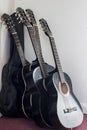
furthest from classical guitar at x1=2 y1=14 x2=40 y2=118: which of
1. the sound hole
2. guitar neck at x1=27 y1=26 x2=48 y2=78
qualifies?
the sound hole

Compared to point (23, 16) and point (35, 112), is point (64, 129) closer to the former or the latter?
point (35, 112)

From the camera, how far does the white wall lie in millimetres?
2246

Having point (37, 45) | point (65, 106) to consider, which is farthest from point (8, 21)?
point (65, 106)

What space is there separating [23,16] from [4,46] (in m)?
0.33

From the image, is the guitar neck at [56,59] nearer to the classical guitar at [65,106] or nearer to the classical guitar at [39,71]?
the classical guitar at [65,106]

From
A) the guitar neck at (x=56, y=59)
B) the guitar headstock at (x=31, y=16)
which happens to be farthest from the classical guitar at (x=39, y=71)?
the guitar neck at (x=56, y=59)

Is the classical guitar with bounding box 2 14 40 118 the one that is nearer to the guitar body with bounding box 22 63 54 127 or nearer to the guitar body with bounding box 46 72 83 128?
the guitar body with bounding box 22 63 54 127

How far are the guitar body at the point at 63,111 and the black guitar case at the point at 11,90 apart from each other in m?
0.40

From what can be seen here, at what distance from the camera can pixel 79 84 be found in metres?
2.33

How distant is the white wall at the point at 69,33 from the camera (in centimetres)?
225

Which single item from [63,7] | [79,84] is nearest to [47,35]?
[63,7]

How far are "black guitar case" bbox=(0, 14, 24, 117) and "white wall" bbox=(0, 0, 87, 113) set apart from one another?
294mm

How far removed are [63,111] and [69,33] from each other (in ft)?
2.56

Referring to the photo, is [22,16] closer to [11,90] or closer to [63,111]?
[11,90]
